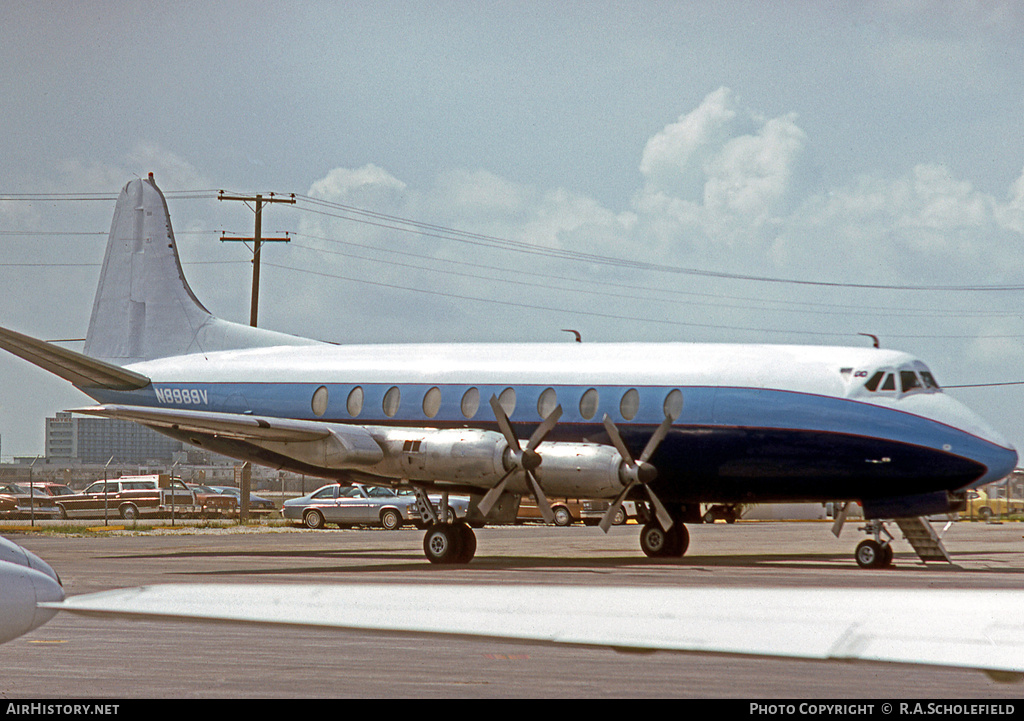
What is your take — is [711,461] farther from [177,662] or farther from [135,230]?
[135,230]

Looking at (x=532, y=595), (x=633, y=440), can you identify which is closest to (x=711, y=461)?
(x=633, y=440)

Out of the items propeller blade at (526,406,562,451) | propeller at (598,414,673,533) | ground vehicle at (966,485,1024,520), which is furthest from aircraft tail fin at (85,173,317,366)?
ground vehicle at (966,485,1024,520)

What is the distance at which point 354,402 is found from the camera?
24750 millimetres

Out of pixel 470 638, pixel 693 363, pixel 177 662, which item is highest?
pixel 693 363

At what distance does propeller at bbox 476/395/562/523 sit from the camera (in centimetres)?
2111

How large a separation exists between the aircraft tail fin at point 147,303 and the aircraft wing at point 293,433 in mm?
5238

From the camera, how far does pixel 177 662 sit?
10305 mm

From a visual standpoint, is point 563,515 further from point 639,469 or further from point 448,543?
point 639,469

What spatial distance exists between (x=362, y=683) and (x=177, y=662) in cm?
210

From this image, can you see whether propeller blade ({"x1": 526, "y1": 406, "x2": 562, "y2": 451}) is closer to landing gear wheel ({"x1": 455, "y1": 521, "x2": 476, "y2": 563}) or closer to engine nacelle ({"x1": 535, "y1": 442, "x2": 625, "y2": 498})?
engine nacelle ({"x1": 535, "y1": 442, "x2": 625, "y2": 498})

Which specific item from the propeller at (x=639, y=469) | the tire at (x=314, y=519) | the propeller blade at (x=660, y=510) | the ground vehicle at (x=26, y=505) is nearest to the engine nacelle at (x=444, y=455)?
the propeller at (x=639, y=469)

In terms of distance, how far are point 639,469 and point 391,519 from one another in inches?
918

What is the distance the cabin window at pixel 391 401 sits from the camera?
24.4 m

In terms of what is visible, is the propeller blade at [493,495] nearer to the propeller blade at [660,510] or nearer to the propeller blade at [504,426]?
the propeller blade at [504,426]
